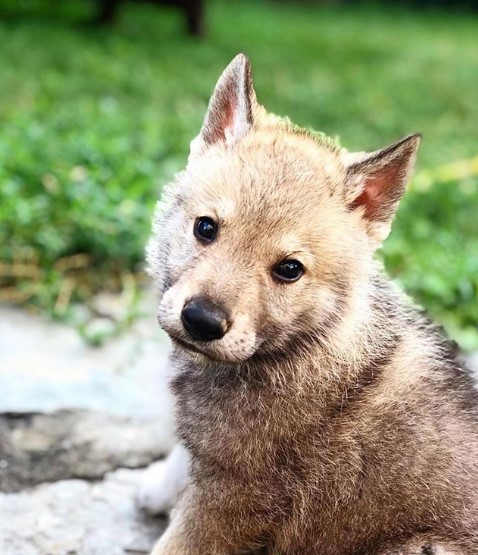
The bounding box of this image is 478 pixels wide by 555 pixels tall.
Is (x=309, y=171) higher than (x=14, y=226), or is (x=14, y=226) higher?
(x=309, y=171)

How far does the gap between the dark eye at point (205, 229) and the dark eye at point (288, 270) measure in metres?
0.25

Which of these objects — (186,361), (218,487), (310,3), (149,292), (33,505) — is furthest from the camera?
(310,3)

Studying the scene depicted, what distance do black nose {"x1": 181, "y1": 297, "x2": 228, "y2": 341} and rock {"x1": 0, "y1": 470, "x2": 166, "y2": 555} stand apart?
1.24 m

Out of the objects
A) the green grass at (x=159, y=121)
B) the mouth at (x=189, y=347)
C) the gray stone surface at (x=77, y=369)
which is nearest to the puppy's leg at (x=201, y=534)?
the mouth at (x=189, y=347)

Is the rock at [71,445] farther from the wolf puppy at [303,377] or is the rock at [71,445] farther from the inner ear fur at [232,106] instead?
the inner ear fur at [232,106]

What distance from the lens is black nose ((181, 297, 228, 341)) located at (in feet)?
8.93

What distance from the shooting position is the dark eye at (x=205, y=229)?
295 centimetres

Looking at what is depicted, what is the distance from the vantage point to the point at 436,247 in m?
6.13

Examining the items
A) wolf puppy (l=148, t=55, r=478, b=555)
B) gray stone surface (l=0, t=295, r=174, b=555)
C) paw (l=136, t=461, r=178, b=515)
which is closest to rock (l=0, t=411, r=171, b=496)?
gray stone surface (l=0, t=295, r=174, b=555)

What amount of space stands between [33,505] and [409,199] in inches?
167

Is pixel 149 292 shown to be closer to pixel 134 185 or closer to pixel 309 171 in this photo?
pixel 134 185

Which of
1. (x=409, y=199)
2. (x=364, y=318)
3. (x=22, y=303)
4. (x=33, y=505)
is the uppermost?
(x=409, y=199)

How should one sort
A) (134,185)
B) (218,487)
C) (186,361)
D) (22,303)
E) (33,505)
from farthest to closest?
(134,185), (22,303), (33,505), (186,361), (218,487)

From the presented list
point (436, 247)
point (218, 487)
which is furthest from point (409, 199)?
point (218, 487)
